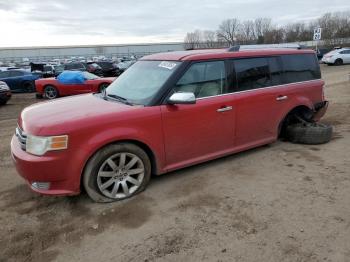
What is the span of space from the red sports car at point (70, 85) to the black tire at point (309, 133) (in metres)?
10.0

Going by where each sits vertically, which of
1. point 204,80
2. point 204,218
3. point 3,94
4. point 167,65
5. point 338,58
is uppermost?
point 167,65

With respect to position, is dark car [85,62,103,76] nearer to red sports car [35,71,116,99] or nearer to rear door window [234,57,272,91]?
red sports car [35,71,116,99]

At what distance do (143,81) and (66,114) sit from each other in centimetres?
122

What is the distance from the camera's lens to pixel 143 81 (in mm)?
4684

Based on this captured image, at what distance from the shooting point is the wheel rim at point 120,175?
13.1 ft

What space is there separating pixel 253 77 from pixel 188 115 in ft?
4.69

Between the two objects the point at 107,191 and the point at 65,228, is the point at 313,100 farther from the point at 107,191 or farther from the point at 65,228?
the point at 65,228

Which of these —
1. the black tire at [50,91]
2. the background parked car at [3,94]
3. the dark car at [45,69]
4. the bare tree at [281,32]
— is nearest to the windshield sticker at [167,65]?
the background parked car at [3,94]

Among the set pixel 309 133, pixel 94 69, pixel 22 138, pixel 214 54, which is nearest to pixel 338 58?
pixel 94 69

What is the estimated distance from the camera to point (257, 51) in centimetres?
531

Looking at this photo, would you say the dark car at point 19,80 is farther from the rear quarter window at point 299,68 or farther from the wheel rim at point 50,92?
the rear quarter window at point 299,68

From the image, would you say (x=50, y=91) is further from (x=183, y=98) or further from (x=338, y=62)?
(x=338, y=62)

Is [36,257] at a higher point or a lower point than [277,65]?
lower

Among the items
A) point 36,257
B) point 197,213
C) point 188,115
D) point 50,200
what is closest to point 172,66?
point 188,115
